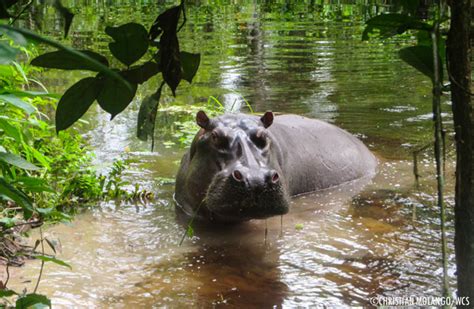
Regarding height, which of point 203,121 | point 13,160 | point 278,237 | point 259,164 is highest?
point 13,160

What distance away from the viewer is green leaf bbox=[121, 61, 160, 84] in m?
1.08

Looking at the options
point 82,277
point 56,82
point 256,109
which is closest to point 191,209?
point 82,277

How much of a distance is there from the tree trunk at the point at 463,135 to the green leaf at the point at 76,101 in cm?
56

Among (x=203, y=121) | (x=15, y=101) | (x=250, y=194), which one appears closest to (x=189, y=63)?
(x=15, y=101)

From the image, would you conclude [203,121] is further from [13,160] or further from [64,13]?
[64,13]

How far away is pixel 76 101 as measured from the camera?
40.0 inches

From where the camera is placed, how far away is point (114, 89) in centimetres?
104

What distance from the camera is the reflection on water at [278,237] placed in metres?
3.25

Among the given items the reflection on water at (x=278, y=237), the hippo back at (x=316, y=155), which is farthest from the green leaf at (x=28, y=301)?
the hippo back at (x=316, y=155)

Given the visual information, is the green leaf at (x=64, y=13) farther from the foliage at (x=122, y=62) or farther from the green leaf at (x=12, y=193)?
the green leaf at (x=12, y=193)

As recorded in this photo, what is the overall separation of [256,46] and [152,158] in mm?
7247

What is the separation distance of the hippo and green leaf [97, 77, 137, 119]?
2.86 meters

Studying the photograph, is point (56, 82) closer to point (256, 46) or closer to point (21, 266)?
point (256, 46)

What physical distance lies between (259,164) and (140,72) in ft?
10.1
